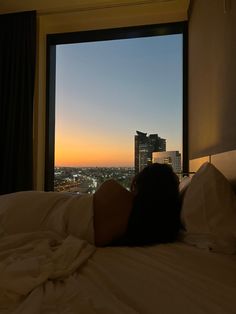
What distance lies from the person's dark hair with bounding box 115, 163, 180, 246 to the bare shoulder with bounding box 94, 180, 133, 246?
0.03m

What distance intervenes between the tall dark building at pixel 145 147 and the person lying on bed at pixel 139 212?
5.69ft

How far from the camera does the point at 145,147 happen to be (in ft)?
10.2

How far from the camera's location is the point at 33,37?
3.03m

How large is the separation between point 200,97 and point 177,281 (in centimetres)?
167

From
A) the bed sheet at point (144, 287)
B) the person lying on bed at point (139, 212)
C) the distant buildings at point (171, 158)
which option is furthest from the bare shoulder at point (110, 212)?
the distant buildings at point (171, 158)

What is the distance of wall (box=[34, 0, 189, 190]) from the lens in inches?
113

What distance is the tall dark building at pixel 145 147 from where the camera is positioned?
305 centimetres

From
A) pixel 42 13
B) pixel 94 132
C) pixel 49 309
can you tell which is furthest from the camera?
pixel 94 132

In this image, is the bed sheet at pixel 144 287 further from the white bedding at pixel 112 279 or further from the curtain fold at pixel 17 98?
the curtain fold at pixel 17 98

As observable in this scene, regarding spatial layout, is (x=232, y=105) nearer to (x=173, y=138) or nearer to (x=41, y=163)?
(x=173, y=138)

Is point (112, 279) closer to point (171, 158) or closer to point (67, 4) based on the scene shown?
point (171, 158)

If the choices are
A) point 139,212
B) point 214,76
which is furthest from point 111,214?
point 214,76

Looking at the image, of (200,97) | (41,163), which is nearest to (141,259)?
(200,97)

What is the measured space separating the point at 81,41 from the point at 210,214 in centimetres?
272
